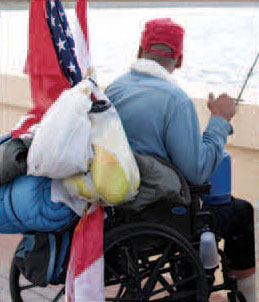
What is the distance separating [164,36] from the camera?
6.80ft

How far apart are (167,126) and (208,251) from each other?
1.70ft

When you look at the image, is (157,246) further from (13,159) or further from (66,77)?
(66,77)

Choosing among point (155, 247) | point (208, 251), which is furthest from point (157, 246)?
point (208, 251)

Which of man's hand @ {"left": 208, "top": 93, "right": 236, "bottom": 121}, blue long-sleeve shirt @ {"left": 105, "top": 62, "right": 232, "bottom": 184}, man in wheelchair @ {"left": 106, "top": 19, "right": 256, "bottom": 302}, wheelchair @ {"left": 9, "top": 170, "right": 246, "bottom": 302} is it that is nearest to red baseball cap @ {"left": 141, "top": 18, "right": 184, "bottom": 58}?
man in wheelchair @ {"left": 106, "top": 19, "right": 256, "bottom": 302}

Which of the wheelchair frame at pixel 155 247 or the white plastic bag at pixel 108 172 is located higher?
the white plastic bag at pixel 108 172

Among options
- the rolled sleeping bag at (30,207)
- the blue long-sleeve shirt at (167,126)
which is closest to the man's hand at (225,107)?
the blue long-sleeve shirt at (167,126)

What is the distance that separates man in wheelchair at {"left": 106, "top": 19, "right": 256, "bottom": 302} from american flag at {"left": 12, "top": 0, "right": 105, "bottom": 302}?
0.18m

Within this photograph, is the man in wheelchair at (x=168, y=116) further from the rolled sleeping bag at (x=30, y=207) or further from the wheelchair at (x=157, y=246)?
the rolled sleeping bag at (x=30, y=207)

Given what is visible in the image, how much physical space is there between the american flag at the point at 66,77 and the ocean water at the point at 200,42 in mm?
1119

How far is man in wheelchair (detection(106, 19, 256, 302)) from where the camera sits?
193cm

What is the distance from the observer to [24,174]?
1.84 m

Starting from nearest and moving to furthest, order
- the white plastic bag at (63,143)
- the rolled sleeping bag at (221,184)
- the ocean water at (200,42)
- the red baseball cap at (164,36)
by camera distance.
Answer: the white plastic bag at (63,143)
the red baseball cap at (164,36)
the rolled sleeping bag at (221,184)
the ocean water at (200,42)

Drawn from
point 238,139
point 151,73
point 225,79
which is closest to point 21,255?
point 151,73

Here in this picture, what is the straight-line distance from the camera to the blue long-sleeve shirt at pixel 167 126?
6.31 ft
